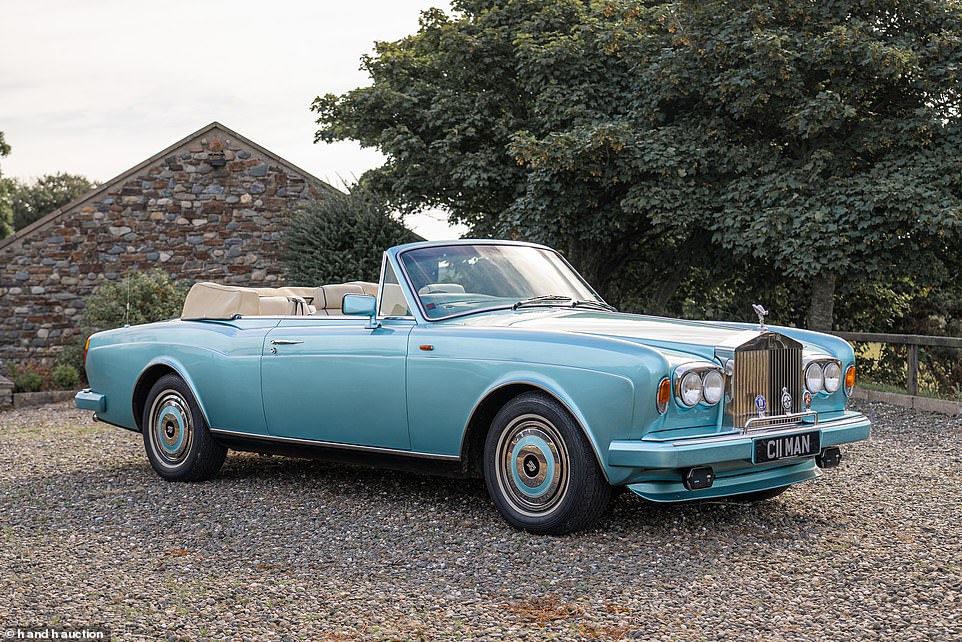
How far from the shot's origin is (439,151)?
2027 cm

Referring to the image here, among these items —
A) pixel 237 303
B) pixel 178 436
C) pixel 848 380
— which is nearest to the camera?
pixel 848 380

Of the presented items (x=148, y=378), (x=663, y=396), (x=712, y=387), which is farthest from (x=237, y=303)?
(x=712, y=387)

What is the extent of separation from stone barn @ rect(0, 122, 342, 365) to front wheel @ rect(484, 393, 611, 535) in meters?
15.6

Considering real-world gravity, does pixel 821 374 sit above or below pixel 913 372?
above

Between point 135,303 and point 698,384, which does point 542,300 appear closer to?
point 698,384

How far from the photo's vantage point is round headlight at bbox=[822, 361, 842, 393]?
19.0 feet

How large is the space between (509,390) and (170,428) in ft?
10.3

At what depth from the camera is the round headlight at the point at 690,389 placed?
500 centimetres

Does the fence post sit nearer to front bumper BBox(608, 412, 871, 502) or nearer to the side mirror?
front bumper BBox(608, 412, 871, 502)

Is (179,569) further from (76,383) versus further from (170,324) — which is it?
(76,383)

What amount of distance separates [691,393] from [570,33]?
16255mm

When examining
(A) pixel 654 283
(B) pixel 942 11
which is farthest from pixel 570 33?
(B) pixel 942 11

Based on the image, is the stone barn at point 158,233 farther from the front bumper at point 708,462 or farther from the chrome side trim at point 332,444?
the front bumper at point 708,462

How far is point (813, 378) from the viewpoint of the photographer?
573 centimetres
